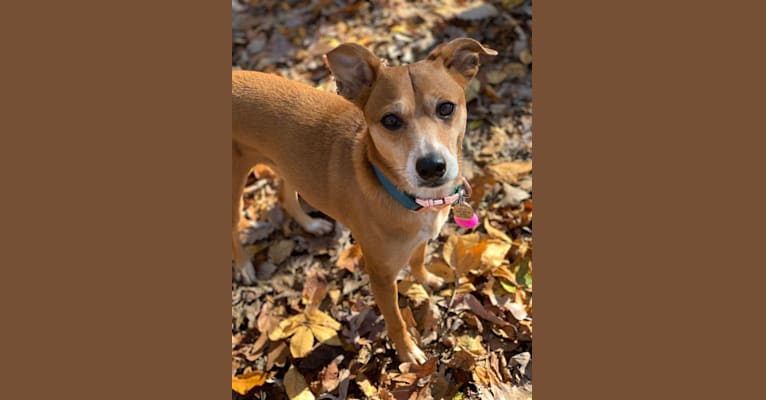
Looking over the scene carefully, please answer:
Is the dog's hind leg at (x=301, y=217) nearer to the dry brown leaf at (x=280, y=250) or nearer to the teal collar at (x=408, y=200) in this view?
the dry brown leaf at (x=280, y=250)

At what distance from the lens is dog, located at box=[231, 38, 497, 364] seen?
3.60m

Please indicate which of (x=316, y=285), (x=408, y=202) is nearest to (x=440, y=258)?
(x=316, y=285)

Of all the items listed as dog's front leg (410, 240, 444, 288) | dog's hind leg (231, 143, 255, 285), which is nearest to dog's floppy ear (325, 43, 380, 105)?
dog's hind leg (231, 143, 255, 285)

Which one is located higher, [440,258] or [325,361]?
[440,258]

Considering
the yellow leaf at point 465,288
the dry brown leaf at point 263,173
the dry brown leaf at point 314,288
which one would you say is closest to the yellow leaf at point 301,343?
the dry brown leaf at point 314,288

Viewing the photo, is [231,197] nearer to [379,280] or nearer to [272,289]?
[272,289]

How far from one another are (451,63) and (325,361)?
2.51 meters

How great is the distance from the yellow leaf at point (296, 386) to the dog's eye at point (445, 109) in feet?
7.75

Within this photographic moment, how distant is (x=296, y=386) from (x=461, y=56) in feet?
9.09

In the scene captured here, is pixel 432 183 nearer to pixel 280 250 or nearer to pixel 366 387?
pixel 366 387

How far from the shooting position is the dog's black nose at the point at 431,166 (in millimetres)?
3361

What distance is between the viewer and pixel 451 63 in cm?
400

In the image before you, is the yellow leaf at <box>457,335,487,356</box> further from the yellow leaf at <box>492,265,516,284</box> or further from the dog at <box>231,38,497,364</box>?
the yellow leaf at <box>492,265,516,284</box>

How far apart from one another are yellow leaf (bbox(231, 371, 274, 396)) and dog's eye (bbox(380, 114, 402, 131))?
2333mm
